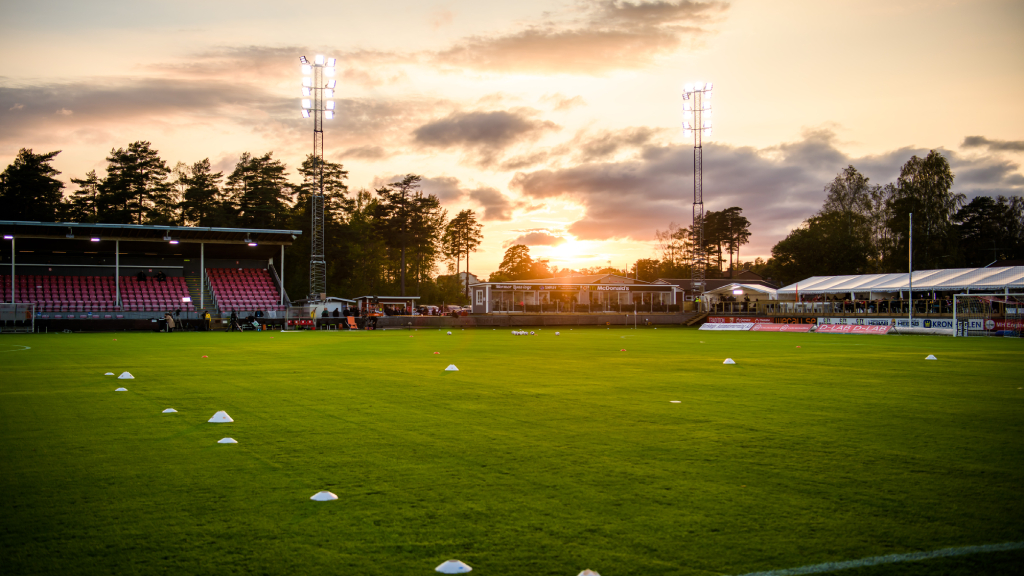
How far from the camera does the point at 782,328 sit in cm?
4731

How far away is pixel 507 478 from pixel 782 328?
152 feet

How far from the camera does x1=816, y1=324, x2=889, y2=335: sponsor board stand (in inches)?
1574

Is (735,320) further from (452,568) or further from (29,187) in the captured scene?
(29,187)

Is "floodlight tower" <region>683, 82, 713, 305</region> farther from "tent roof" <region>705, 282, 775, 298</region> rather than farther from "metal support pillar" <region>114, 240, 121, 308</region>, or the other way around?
"metal support pillar" <region>114, 240, 121, 308</region>

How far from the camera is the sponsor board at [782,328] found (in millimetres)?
46375

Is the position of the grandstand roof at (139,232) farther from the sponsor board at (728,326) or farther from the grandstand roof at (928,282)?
the grandstand roof at (928,282)

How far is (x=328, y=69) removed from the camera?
4906cm

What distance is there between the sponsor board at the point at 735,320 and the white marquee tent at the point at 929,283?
5.48 meters

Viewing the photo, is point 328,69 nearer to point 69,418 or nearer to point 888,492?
point 69,418

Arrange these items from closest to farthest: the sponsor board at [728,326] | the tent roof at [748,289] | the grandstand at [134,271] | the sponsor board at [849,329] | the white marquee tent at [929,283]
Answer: the sponsor board at [849,329], the white marquee tent at [929,283], the grandstand at [134,271], the sponsor board at [728,326], the tent roof at [748,289]

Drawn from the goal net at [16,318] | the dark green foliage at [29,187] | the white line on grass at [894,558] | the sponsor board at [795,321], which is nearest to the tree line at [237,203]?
the dark green foliage at [29,187]

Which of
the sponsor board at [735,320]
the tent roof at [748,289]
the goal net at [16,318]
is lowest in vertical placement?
the sponsor board at [735,320]

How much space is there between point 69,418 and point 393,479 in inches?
228

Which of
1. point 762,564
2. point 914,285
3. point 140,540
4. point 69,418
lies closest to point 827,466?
point 762,564
